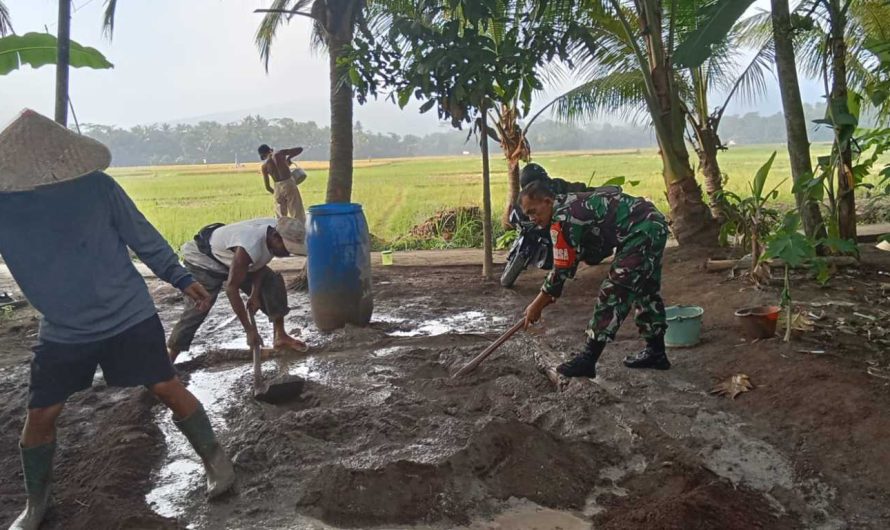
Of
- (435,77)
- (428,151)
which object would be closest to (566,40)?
(435,77)

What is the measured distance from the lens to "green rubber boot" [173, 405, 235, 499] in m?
2.81

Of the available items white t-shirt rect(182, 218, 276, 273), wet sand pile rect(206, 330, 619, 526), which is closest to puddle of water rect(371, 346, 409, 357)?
wet sand pile rect(206, 330, 619, 526)

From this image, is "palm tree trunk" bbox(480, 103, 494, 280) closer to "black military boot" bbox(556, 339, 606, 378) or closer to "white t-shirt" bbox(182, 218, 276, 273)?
"white t-shirt" bbox(182, 218, 276, 273)

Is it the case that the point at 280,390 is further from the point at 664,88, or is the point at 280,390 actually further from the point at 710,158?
the point at 710,158

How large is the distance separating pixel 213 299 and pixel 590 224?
247 centimetres

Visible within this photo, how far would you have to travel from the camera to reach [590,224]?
3809mm

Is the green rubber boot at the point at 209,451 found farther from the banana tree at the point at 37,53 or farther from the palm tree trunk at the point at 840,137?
the palm tree trunk at the point at 840,137

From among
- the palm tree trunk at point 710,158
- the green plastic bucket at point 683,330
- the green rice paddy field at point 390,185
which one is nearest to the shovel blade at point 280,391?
the green plastic bucket at point 683,330

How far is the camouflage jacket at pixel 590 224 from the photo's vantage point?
376cm

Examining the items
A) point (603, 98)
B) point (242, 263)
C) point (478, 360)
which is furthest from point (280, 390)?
point (603, 98)

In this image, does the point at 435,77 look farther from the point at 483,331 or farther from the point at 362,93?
the point at 483,331

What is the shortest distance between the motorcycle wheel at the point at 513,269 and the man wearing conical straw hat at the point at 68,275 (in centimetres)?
445

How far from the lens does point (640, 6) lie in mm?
7020

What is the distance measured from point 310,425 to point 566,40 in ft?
14.0
